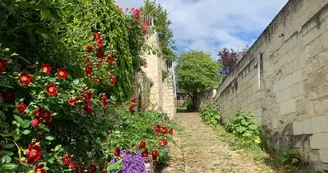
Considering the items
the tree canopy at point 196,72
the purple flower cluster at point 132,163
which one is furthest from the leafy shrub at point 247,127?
the tree canopy at point 196,72

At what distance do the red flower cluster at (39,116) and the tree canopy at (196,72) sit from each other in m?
18.3

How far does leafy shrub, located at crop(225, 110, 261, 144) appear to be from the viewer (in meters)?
6.61

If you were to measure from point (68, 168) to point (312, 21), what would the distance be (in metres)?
3.74

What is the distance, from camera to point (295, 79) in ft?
15.3

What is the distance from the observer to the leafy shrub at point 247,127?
6608 millimetres

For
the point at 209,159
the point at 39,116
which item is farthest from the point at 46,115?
the point at 209,159

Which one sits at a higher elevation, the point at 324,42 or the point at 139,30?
the point at 139,30

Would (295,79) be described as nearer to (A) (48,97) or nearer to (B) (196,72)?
(A) (48,97)

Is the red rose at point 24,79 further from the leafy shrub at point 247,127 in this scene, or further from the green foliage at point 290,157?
the leafy shrub at point 247,127

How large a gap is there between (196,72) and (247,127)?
43.9 feet

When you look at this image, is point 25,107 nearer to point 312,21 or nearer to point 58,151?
point 58,151

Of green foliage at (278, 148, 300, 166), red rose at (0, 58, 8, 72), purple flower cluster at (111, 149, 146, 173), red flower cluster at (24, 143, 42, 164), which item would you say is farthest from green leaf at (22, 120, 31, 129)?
green foliage at (278, 148, 300, 166)

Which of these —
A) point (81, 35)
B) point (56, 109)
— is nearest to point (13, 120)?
point (56, 109)

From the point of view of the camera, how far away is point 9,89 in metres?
1.51
